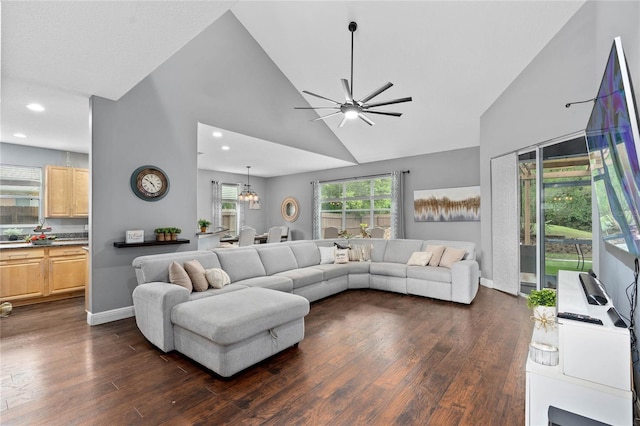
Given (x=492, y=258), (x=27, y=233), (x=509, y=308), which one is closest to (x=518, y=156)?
(x=492, y=258)

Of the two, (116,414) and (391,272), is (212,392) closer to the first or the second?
(116,414)

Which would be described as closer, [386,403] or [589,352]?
[589,352]

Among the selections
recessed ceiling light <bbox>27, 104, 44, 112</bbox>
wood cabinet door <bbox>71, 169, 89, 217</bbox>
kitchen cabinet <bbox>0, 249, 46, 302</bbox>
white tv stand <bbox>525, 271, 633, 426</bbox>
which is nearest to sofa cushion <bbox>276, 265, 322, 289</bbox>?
white tv stand <bbox>525, 271, 633, 426</bbox>

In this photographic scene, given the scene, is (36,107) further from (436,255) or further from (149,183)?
(436,255)

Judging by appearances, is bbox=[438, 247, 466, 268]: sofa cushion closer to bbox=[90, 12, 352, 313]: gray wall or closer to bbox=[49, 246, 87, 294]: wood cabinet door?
bbox=[90, 12, 352, 313]: gray wall

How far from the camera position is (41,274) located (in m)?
4.47

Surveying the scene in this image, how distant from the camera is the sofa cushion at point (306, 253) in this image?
5.09 meters

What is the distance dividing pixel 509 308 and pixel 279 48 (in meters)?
5.61

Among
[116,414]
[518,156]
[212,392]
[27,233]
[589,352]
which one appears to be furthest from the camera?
[27,233]

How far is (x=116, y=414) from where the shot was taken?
195cm

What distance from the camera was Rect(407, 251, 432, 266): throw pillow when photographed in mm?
4984

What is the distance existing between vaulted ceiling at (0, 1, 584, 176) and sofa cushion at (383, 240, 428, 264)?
7.83 ft

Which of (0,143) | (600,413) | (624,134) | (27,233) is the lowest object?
(600,413)

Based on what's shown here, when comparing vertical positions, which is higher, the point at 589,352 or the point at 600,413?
the point at 589,352
